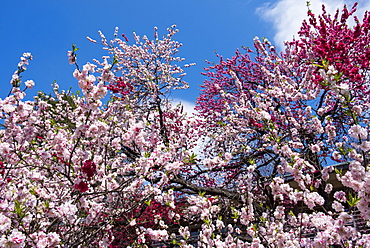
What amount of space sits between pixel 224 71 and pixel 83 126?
967 cm

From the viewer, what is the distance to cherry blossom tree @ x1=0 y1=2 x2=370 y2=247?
3.19m

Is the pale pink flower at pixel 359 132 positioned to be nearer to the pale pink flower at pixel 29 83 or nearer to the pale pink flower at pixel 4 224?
the pale pink flower at pixel 4 224

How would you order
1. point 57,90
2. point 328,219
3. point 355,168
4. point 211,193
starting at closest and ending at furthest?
point 355,168 → point 328,219 → point 211,193 → point 57,90

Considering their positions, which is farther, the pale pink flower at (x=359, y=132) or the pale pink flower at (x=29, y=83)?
the pale pink flower at (x=29, y=83)

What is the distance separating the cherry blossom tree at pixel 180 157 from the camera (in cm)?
319

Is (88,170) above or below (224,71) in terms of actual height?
below

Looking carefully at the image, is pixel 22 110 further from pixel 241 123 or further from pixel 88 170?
pixel 241 123

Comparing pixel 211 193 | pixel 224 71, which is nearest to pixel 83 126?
pixel 211 193

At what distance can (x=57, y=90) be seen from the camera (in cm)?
936

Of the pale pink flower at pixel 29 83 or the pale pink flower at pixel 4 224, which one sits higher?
the pale pink flower at pixel 29 83

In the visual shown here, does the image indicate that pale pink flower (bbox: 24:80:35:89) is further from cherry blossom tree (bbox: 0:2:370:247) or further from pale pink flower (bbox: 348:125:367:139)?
pale pink flower (bbox: 348:125:367:139)

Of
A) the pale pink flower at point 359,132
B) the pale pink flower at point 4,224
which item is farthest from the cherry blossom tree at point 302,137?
the pale pink flower at point 4,224

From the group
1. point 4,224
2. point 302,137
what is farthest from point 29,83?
point 302,137

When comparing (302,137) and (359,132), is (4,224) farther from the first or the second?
(302,137)
